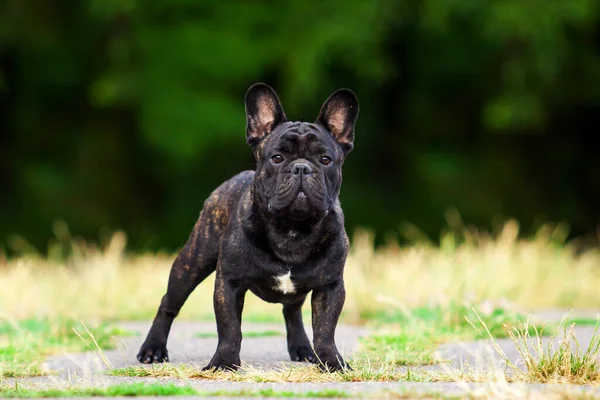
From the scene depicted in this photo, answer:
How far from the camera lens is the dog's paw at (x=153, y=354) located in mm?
7410

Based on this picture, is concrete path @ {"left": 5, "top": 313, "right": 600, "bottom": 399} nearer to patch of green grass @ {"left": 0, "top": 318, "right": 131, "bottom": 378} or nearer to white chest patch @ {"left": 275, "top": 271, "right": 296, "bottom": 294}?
patch of green grass @ {"left": 0, "top": 318, "right": 131, "bottom": 378}

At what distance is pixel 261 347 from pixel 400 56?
17278 mm

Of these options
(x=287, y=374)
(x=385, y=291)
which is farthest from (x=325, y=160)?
(x=385, y=291)

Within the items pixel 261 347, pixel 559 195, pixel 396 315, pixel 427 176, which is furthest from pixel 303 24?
pixel 261 347

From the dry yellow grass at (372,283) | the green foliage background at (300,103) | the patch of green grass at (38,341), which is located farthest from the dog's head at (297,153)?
the green foliage background at (300,103)

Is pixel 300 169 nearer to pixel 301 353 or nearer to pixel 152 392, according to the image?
pixel 152 392

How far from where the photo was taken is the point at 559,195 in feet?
77.9

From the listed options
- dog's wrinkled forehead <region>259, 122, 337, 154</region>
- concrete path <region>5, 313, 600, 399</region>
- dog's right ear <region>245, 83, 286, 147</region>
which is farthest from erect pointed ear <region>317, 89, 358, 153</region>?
concrete path <region>5, 313, 600, 399</region>

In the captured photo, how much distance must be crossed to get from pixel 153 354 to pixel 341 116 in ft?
7.52

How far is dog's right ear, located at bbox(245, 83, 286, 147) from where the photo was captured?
7.04 metres

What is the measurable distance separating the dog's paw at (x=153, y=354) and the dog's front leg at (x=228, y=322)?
34.8 inches

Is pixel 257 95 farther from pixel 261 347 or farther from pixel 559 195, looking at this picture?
pixel 559 195

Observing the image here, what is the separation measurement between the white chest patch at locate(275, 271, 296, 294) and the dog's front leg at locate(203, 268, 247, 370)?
257mm

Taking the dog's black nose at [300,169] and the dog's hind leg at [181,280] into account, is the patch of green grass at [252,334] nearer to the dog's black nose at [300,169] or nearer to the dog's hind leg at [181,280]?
the dog's hind leg at [181,280]
